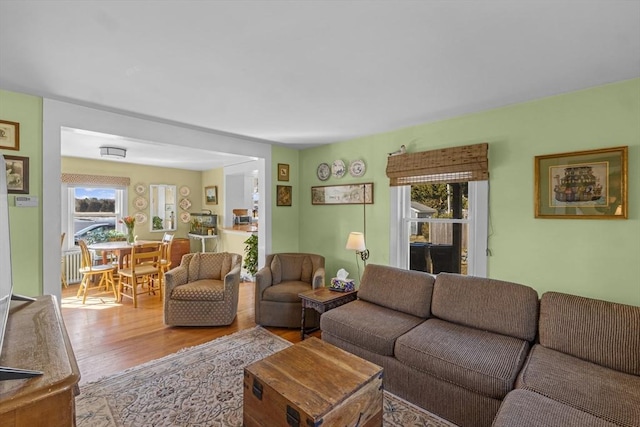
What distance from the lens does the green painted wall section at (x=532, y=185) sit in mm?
2182

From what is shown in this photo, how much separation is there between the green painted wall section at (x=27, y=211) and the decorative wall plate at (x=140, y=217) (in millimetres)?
3491

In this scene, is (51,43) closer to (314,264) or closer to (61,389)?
(61,389)

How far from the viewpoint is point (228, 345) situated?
2936 millimetres

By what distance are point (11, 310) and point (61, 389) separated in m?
0.90

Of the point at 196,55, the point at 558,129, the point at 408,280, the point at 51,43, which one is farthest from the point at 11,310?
the point at 558,129

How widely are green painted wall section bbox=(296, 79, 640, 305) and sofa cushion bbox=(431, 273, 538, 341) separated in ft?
1.80

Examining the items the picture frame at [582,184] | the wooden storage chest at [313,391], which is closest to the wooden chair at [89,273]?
the wooden storage chest at [313,391]

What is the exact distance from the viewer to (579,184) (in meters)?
2.36

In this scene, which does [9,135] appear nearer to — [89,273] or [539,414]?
[89,273]

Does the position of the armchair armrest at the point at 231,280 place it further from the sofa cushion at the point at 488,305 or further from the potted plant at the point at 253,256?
the sofa cushion at the point at 488,305

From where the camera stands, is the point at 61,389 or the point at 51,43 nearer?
the point at 61,389

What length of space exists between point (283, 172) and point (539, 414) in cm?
378

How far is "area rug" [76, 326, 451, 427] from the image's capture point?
1.91m

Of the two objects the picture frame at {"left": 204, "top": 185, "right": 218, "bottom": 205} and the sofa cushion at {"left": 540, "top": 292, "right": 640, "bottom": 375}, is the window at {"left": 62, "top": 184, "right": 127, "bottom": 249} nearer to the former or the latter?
the picture frame at {"left": 204, "top": 185, "right": 218, "bottom": 205}
